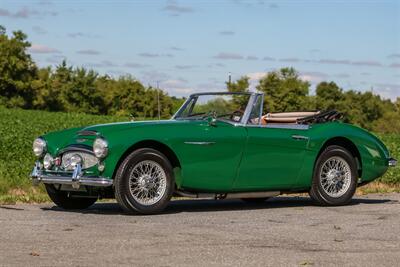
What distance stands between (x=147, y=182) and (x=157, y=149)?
0.42 m

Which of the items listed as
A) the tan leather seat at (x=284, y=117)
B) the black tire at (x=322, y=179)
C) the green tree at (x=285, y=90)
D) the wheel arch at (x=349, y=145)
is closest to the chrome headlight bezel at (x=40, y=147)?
the tan leather seat at (x=284, y=117)

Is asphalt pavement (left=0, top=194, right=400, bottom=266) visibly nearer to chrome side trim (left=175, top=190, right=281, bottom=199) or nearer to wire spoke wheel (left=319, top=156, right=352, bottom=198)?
chrome side trim (left=175, top=190, right=281, bottom=199)

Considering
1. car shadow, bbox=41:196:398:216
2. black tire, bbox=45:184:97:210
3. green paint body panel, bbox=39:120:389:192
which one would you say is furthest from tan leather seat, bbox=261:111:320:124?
black tire, bbox=45:184:97:210

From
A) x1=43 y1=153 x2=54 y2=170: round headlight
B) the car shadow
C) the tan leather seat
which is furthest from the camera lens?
the tan leather seat

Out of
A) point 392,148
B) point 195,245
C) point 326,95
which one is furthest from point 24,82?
point 195,245

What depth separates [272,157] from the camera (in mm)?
10242

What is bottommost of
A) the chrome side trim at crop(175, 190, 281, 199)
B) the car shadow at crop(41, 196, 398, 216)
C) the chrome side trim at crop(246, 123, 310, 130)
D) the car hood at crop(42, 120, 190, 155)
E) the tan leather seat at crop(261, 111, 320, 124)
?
the car shadow at crop(41, 196, 398, 216)

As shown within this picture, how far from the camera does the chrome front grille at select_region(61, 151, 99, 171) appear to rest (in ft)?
30.1

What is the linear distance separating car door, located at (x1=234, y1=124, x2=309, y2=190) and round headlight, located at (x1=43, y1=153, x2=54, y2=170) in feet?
7.06

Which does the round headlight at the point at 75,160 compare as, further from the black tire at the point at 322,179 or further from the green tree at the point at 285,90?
the green tree at the point at 285,90

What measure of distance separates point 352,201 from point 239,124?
247 centimetres

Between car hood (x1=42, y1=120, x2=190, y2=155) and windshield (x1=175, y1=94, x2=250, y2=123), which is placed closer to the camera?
car hood (x1=42, y1=120, x2=190, y2=155)

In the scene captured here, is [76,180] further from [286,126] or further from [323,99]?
[323,99]

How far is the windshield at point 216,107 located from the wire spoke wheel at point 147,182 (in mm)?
1190
